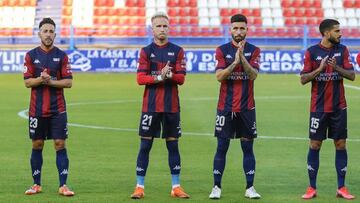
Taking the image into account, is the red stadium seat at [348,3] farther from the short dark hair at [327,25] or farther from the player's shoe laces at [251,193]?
the player's shoe laces at [251,193]

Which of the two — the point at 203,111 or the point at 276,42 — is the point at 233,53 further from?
the point at 276,42

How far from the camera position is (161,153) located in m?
14.3

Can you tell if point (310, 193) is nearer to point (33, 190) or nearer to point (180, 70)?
point (180, 70)

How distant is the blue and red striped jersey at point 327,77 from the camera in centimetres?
1034

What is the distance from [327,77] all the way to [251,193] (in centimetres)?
161

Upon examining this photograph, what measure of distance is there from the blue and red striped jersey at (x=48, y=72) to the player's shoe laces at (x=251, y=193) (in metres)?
2.36

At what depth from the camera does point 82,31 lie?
4109 centimetres

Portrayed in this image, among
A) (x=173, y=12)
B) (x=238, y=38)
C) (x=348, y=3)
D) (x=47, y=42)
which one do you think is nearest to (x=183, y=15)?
(x=173, y=12)

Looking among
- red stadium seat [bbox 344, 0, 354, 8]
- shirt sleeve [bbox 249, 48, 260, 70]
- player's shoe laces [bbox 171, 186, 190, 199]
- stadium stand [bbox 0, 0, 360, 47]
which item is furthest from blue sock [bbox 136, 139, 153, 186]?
red stadium seat [bbox 344, 0, 354, 8]

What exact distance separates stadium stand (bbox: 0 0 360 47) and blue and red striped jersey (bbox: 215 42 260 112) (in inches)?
1251

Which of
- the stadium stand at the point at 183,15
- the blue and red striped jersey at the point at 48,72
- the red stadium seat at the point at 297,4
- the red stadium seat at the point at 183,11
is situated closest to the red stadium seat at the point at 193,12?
the stadium stand at the point at 183,15

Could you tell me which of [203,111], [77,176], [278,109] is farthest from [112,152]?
[278,109]

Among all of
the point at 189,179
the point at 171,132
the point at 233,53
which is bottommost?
the point at 189,179

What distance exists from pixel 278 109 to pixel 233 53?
40.2ft
